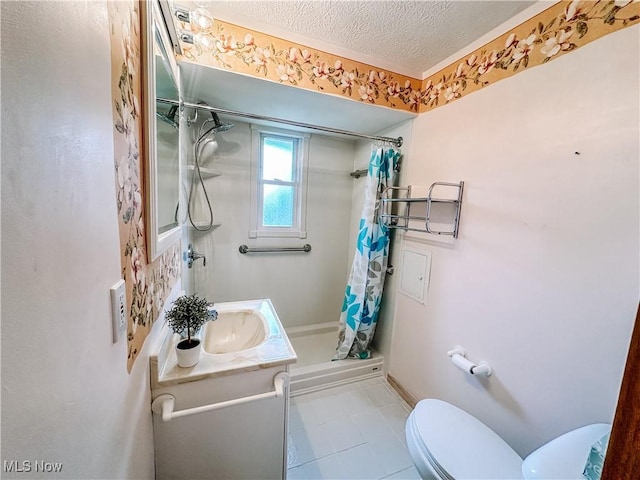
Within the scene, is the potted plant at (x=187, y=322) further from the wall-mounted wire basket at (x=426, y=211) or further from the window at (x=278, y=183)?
the window at (x=278, y=183)

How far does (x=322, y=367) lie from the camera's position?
1981mm

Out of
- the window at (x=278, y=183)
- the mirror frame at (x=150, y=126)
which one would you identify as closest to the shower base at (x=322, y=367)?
the window at (x=278, y=183)

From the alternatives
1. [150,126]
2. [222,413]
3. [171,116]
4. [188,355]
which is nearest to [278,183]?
[171,116]

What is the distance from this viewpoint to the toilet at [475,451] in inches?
32.1

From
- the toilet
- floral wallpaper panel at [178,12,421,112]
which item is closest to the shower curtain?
floral wallpaper panel at [178,12,421,112]

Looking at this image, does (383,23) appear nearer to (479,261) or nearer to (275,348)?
(479,261)

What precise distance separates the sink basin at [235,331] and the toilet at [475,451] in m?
0.86

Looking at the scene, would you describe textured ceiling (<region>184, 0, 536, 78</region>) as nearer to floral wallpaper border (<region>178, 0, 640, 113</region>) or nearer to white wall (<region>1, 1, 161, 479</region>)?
floral wallpaper border (<region>178, 0, 640, 113</region>)

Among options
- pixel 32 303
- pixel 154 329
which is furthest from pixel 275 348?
pixel 32 303

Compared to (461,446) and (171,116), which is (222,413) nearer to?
(461,446)

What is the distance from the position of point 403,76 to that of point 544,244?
141 cm

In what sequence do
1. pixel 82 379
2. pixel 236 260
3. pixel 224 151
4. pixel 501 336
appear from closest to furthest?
pixel 82 379, pixel 501 336, pixel 224 151, pixel 236 260

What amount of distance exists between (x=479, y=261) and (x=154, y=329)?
1589 mm

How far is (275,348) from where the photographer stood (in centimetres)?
108
